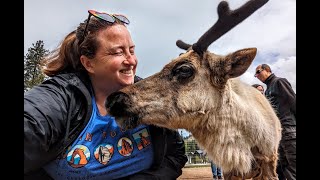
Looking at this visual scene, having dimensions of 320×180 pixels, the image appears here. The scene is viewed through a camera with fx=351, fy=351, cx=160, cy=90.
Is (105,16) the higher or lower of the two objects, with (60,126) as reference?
higher

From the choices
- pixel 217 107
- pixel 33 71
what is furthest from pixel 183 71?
pixel 33 71

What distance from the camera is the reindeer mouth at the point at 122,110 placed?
3.27 meters

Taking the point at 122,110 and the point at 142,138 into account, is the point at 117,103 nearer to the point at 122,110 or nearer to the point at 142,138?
the point at 122,110

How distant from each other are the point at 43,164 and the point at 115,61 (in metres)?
1.18

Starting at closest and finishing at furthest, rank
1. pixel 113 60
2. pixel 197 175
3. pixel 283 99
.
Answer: pixel 113 60 < pixel 283 99 < pixel 197 175

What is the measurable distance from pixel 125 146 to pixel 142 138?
0.72 feet

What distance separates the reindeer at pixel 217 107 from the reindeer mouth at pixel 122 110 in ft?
0.25

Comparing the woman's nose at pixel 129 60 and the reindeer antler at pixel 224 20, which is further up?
the reindeer antler at pixel 224 20

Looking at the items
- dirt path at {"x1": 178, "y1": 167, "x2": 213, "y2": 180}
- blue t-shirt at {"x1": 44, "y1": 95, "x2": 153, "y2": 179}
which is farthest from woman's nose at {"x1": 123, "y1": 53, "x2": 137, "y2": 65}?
dirt path at {"x1": 178, "y1": 167, "x2": 213, "y2": 180}

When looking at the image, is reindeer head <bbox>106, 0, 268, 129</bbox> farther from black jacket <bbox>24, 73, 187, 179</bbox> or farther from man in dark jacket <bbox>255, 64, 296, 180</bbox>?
man in dark jacket <bbox>255, 64, 296, 180</bbox>

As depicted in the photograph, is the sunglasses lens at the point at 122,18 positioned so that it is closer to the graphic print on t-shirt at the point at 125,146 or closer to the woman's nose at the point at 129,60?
the woman's nose at the point at 129,60

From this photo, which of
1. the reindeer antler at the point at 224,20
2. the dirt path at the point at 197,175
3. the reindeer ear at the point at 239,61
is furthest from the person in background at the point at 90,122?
the dirt path at the point at 197,175

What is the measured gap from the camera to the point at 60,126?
2.94 meters
